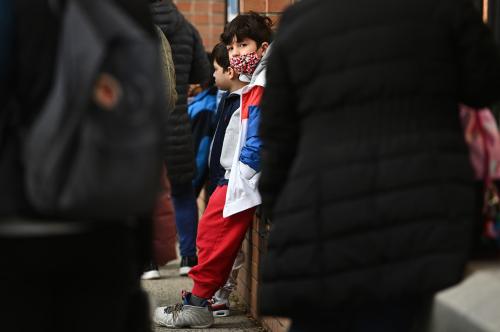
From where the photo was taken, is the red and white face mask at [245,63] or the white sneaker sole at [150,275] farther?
the white sneaker sole at [150,275]

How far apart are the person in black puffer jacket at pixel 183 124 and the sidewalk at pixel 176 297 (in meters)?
0.15

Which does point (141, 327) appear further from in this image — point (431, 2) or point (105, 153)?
point (431, 2)

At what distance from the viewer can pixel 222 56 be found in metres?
6.14

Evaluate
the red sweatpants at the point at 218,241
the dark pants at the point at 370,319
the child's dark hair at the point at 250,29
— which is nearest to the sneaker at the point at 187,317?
the red sweatpants at the point at 218,241

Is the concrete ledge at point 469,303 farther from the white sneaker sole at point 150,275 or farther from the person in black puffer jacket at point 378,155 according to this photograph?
the white sneaker sole at point 150,275

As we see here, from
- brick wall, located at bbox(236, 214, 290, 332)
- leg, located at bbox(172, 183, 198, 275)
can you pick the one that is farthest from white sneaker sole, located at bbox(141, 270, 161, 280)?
brick wall, located at bbox(236, 214, 290, 332)

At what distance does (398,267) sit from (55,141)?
1051 millimetres

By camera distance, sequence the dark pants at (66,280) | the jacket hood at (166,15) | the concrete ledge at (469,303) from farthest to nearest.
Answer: the jacket hood at (166,15), the concrete ledge at (469,303), the dark pants at (66,280)

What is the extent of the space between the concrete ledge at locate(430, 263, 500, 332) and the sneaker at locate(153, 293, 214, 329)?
247 centimetres

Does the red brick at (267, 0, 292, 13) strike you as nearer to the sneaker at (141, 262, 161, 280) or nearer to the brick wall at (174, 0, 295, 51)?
the sneaker at (141, 262, 161, 280)

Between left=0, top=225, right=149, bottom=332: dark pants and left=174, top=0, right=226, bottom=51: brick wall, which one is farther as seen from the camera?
left=174, top=0, right=226, bottom=51: brick wall

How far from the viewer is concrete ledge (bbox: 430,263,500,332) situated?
10.7 feet

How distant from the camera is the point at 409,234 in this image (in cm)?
292

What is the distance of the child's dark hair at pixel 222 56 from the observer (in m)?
6.08
